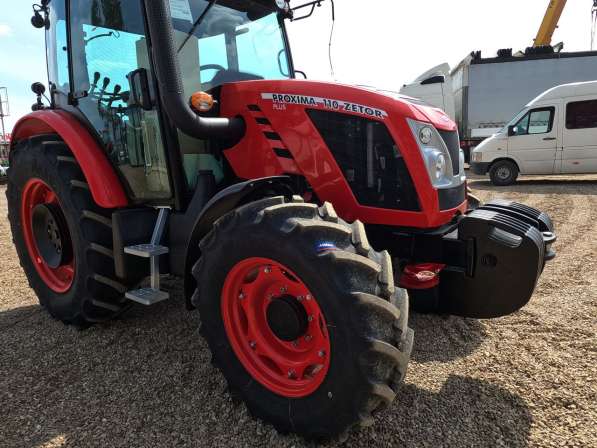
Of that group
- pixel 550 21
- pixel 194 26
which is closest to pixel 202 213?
pixel 194 26

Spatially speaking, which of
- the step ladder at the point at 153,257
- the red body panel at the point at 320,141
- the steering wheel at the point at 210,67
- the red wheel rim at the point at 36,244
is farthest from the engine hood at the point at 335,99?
the red wheel rim at the point at 36,244

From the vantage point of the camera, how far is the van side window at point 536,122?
10180 mm

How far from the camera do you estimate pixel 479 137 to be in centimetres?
1379

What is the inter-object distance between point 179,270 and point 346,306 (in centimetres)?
139

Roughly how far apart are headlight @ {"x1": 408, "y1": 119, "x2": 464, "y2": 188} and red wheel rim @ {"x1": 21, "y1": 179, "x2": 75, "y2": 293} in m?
2.54

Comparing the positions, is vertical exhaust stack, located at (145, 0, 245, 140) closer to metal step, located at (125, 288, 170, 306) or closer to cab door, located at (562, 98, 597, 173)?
metal step, located at (125, 288, 170, 306)

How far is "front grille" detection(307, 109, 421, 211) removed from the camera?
7.71ft

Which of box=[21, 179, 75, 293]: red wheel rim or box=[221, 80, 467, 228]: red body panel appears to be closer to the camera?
box=[221, 80, 467, 228]: red body panel

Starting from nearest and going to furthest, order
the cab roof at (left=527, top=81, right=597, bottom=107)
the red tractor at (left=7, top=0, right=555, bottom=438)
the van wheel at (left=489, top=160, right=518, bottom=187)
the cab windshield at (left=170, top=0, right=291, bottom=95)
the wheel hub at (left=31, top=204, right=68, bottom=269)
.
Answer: the red tractor at (left=7, top=0, right=555, bottom=438) → the cab windshield at (left=170, top=0, right=291, bottom=95) → the wheel hub at (left=31, top=204, right=68, bottom=269) → the cab roof at (left=527, top=81, right=597, bottom=107) → the van wheel at (left=489, top=160, right=518, bottom=187)

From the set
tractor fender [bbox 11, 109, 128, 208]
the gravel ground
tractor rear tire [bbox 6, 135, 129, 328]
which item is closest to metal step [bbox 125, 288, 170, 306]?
tractor rear tire [bbox 6, 135, 129, 328]

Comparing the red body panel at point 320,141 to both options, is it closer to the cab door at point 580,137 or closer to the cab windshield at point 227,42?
the cab windshield at point 227,42

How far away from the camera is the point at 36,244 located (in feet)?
11.5

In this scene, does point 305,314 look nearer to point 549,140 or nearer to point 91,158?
point 91,158

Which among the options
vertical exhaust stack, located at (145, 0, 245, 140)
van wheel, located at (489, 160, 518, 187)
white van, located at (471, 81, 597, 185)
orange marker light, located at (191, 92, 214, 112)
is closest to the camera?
vertical exhaust stack, located at (145, 0, 245, 140)
